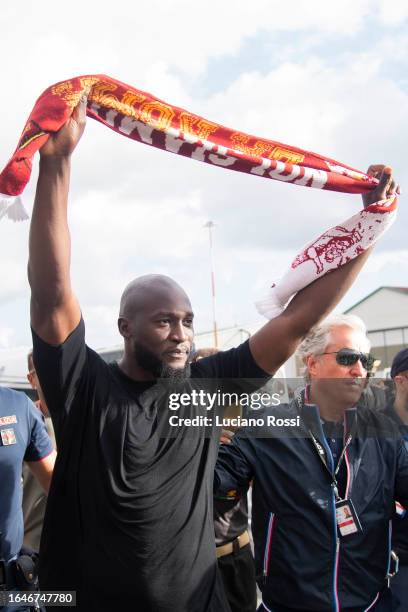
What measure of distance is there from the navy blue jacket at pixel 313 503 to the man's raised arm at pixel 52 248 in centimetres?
102

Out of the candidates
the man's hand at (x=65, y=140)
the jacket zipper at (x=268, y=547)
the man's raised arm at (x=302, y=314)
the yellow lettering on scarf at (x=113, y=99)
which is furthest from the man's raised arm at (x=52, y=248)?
the jacket zipper at (x=268, y=547)

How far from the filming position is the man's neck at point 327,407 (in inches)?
106

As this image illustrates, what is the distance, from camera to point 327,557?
244 centimetres

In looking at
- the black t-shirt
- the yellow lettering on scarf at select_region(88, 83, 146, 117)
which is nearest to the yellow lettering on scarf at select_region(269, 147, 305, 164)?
the yellow lettering on scarf at select_region(88, 83, 146, 117)

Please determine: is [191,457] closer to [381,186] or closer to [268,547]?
[268,547]

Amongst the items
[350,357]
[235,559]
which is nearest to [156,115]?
[350,357]

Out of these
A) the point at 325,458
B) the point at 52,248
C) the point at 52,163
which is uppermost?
the point at 52,163

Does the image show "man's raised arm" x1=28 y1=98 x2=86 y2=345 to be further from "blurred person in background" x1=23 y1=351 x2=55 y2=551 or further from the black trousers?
the black trousers

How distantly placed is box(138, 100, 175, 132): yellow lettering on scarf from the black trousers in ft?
8.12

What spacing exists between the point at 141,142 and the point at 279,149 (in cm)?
55

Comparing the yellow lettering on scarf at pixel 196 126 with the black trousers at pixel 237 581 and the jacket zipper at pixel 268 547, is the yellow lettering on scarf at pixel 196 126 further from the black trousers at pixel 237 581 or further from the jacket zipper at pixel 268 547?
the black trousers at pixel 237 581

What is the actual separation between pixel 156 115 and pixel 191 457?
1225 mm

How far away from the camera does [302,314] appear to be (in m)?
2.38

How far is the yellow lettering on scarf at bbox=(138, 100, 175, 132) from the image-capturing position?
2.36 m
